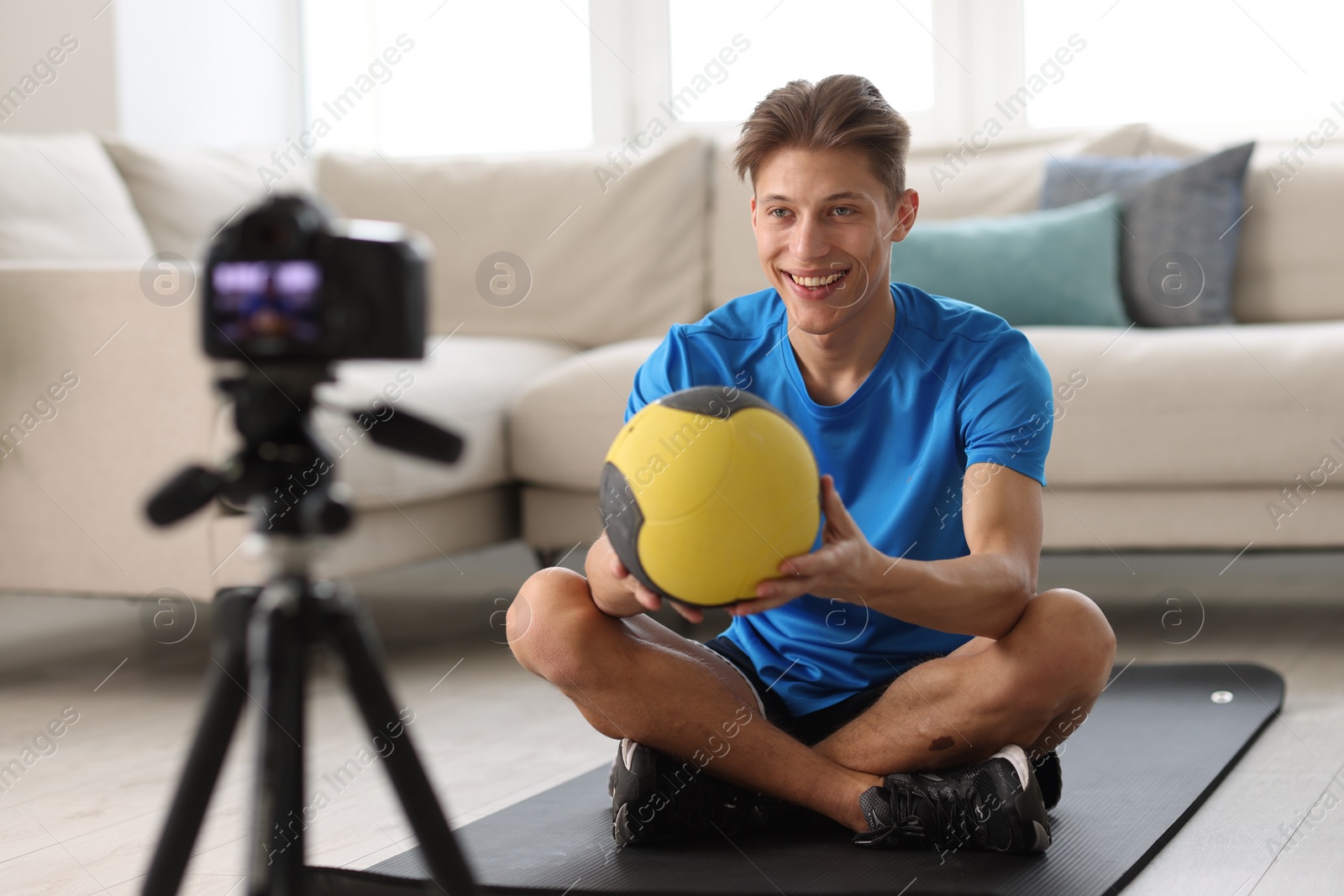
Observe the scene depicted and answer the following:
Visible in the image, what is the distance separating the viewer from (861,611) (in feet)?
5.61

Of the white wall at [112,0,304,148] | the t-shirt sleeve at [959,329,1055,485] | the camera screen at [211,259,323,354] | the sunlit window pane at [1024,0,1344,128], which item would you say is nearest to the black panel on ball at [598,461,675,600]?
the t-shirt sleeve at [959,329,1055,485]

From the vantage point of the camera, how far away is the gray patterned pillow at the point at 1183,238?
312 cm

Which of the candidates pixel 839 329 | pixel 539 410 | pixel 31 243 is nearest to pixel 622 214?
pixel 539 410

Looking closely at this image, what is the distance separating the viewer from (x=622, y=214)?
359 cm

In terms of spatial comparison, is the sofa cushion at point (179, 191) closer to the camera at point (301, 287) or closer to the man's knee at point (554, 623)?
the man's knee at point (554, 623)

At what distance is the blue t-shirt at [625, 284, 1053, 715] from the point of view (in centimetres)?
163

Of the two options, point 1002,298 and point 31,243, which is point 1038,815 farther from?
point 31,243

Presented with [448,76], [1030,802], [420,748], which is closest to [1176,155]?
[1030,802]

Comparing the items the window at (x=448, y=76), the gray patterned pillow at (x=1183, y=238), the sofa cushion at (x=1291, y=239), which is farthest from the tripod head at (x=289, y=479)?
the window at (x=448, y=76)

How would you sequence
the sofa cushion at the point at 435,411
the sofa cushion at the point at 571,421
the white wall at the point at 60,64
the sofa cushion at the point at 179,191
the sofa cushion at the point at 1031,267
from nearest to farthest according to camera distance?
the sofa cushion at the point at 435,411 < the sofa cushion at the point at 571,421 < the sofa cushion at the point at 1031,267 < the sofa cushion at the point at 179,191 < the white wall at the point at 60,64

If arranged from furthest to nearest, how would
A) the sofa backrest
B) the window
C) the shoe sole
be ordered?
the window
the sofa backrest
the shoe sole

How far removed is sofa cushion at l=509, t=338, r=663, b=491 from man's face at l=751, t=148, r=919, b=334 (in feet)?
3.74

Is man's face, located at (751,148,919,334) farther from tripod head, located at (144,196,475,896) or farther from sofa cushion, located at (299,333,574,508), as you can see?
tripod head, located at (144,196,475,896)

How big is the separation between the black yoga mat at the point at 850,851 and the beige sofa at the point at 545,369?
0.61m
